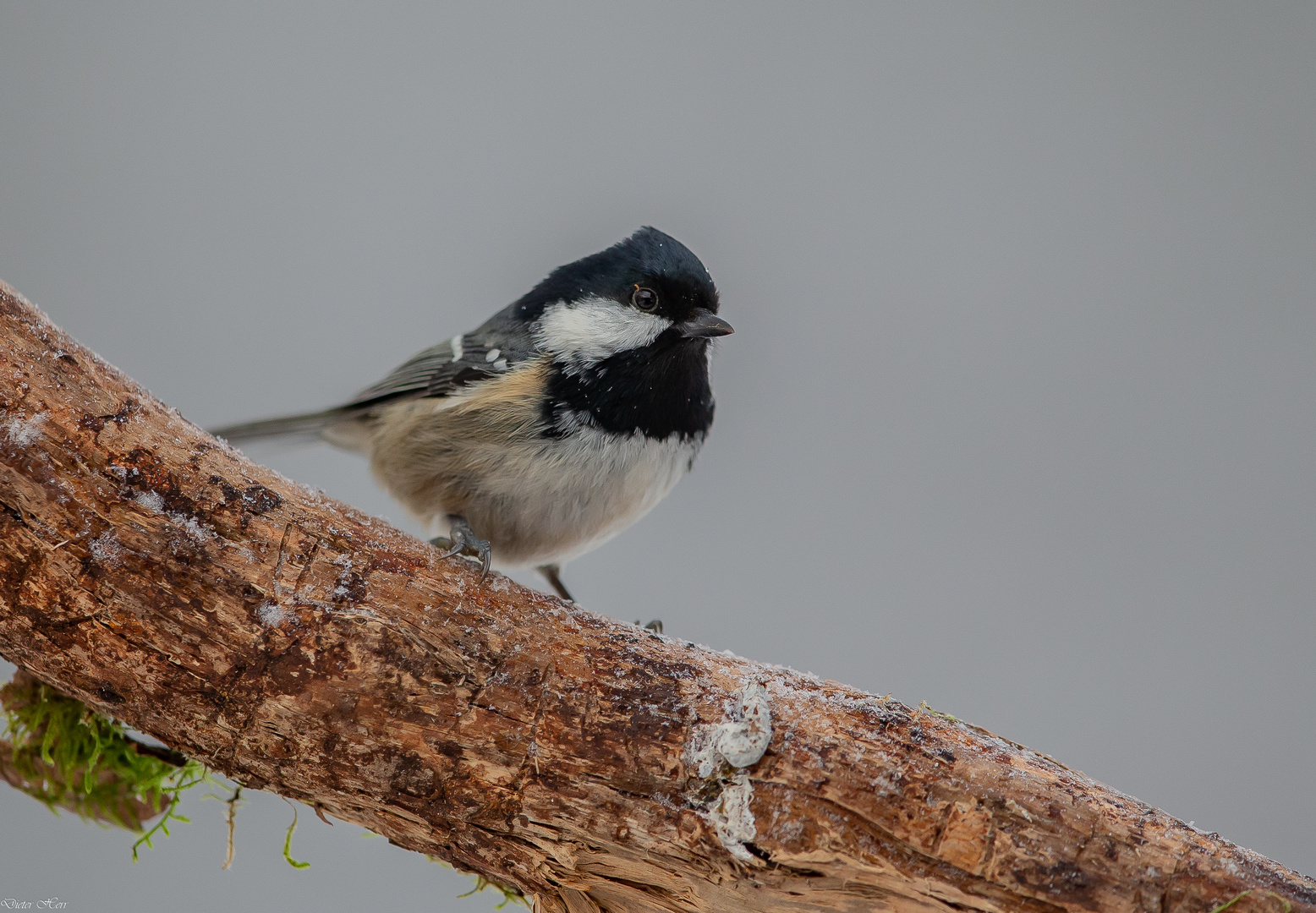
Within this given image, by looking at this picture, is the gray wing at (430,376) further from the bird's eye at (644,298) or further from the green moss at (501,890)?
the green moss at (501,890)

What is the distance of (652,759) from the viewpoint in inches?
64.2

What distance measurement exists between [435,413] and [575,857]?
3.85 feet

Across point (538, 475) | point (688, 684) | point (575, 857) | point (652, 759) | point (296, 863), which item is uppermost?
point (538, 475)

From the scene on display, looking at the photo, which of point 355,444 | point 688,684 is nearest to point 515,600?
point 688,684

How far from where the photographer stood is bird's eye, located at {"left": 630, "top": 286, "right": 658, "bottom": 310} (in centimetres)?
228

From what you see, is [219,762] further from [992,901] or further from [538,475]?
[992,901]

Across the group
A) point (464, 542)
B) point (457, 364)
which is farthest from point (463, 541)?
point (457, 364)

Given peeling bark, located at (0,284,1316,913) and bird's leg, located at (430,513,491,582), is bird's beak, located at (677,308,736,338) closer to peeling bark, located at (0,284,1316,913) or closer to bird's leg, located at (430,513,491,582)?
bird's leg, located at (430,513,491,582)

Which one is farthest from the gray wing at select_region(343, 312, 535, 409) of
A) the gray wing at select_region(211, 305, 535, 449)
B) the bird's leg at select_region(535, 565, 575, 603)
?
the bird's leg at select_region(535, 565, 575, 603)

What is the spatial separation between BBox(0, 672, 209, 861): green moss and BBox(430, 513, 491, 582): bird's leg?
2.31ft

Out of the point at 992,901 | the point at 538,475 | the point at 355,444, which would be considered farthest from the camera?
the point at 355,444

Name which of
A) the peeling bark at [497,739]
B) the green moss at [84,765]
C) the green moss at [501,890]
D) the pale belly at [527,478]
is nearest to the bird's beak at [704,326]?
the pale belly at [527,478]

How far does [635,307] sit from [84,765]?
5.21 ft

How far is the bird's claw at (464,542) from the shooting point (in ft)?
6.81
